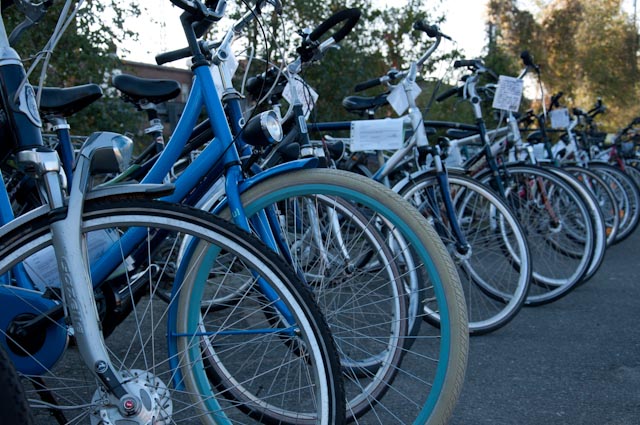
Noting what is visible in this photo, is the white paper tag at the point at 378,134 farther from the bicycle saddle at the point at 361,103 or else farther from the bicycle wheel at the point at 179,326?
the bicycle wheel at the point at 179,326

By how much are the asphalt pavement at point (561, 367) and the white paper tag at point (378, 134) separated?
112 centimetres

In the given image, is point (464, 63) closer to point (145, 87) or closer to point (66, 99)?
point (145, 87)

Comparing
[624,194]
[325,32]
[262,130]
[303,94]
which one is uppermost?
[325,32]

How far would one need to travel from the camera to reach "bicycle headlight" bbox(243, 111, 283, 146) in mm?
2025

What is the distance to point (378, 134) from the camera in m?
3.70

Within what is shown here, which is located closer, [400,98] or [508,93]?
[400,98]

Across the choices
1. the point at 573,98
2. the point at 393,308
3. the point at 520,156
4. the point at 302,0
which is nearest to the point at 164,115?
the point at 520,156

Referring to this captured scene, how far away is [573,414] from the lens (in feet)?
8.63

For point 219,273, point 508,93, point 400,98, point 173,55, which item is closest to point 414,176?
point 400,98

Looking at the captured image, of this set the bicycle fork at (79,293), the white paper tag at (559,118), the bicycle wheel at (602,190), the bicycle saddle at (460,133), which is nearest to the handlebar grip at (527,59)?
the bicycle saddle at (460,133)

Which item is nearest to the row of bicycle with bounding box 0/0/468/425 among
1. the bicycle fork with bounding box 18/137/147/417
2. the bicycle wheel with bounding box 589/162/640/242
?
the bicycle fork with bounding box 18/137/147/417

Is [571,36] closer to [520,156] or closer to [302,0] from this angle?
[302,0]

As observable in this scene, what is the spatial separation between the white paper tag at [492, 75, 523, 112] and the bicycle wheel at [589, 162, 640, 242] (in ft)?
8.18

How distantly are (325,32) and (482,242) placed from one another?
170 centimetres
